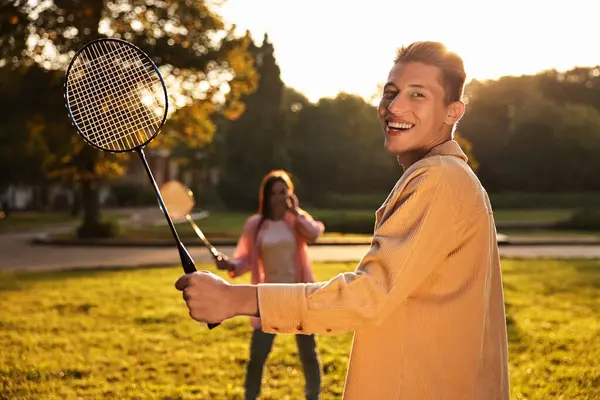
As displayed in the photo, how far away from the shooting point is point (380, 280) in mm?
1702

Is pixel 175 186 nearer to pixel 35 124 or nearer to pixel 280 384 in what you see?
pixel 280 384

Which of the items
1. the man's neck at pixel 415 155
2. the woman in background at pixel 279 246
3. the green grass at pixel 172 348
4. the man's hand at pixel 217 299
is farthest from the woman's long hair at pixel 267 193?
the man's hand at pixel 217 299

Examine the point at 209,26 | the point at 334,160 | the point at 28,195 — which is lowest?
the point at 28,195

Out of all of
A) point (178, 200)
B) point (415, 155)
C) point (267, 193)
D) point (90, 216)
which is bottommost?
point (90, 216)

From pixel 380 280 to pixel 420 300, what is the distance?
195 millimetres

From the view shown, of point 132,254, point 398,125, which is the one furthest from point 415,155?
point 132,254

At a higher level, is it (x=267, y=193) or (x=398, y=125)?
(x=398, y=125)

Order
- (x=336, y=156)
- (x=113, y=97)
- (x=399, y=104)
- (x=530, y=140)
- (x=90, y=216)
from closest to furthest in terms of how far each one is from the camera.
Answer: (x=399, y=104) < (x=113, y=97) < (x=90, y=216) < (x=530, y=140) < (x=336, y=156)

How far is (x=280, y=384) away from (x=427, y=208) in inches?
196

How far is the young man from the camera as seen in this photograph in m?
1.71

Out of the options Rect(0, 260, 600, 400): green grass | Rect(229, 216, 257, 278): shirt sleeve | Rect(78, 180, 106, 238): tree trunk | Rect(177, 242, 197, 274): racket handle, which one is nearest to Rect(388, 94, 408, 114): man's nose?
Rect(177, 242, 197, 274): racket handle

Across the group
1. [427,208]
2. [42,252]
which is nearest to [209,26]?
[42,252]

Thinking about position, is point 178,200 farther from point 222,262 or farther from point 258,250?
point 222,262

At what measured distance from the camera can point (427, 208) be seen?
1751mm
